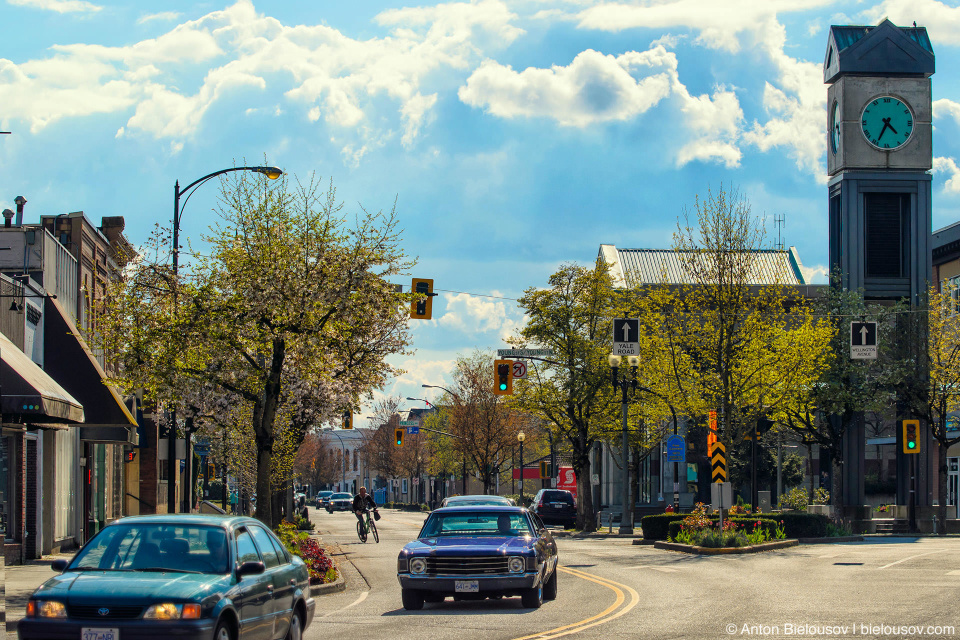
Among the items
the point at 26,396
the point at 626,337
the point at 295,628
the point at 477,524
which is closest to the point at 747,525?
the point at 626,337

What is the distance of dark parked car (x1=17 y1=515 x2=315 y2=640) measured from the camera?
30.1ft

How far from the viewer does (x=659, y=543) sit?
32.8 metres

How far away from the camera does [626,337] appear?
1422 inches

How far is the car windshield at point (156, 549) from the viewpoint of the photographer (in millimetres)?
10062

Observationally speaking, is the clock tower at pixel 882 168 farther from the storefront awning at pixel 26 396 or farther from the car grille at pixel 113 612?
the car grille at pixel 113 612

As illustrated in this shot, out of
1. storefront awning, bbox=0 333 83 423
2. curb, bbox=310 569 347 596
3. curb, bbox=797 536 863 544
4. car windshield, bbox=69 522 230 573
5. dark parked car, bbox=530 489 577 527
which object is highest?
storefront awning, bbox=0 333 83 423

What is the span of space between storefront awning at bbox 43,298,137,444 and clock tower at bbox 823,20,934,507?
3150 cm

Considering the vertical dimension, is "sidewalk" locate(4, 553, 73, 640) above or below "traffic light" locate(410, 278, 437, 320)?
below

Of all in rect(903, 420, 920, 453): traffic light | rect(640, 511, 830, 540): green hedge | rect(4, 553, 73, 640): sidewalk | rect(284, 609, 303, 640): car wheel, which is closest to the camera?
rect(284, 609, 303, 640): car wheel

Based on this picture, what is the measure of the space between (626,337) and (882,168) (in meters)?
17.5

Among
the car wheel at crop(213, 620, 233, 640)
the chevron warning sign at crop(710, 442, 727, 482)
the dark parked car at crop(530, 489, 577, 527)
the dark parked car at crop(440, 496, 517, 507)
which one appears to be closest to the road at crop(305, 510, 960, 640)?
the dark parked car at crop(440, 496, 517, 507)

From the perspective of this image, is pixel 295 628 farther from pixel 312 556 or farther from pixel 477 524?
pixel 312 556

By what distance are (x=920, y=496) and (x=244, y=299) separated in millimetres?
35383

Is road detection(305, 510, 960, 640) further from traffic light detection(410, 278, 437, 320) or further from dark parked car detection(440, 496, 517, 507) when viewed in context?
traffic light detection(410, 278, 437, 320)
